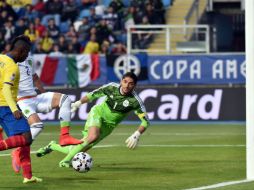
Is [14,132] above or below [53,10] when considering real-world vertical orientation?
above

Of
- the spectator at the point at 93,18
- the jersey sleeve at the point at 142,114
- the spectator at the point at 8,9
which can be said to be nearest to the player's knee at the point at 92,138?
the jersey sleeve at the point at 142,114

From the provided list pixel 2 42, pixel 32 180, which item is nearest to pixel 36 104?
pixel 32 180

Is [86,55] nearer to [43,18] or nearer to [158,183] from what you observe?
[43,18]

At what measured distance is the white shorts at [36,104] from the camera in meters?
18.2

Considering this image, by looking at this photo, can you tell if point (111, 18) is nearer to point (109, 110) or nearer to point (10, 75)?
point (109, 110)

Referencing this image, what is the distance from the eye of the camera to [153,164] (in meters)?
19.0

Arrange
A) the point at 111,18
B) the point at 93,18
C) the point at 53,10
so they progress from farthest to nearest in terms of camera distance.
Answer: the point at 53,10, the point at 93,18, the point at 111,18

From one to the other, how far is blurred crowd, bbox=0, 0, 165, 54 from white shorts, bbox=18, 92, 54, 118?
16328 millimetres

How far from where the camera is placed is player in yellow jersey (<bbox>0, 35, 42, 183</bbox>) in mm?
14805

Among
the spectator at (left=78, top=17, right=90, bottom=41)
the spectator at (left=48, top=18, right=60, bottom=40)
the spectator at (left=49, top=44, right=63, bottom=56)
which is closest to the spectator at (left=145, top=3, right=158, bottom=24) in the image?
the spectator at (left=78, top=17, right=90, bottom=41)

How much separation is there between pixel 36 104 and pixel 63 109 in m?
0.60

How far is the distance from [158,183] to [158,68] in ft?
57.2

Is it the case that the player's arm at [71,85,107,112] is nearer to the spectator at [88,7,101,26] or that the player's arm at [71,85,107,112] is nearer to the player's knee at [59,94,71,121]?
the player's knee at [59,94,71,121]

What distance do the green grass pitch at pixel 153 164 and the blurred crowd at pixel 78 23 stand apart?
822 centimetres
